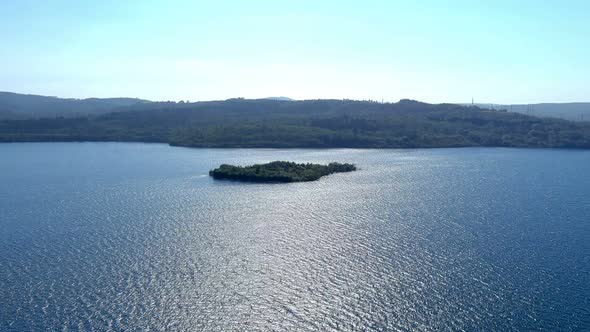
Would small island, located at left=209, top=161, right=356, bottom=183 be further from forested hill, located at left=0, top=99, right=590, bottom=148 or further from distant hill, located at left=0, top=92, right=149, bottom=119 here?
distant hill, located at left=0, top=92, right=149, bottom=119

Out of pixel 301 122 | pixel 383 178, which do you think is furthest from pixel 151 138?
pixel 383 178

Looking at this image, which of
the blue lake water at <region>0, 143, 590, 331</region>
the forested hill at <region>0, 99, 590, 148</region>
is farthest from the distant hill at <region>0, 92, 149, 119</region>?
the blue lake water at <region>0, 143, 590, 331</region>

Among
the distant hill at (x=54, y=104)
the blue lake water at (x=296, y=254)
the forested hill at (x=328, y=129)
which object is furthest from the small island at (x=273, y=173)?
the distant hill at (x=54, y=104)

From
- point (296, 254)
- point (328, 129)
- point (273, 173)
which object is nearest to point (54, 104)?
point (328, 129)

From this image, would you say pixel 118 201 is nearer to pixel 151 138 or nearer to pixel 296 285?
pixel 296 285

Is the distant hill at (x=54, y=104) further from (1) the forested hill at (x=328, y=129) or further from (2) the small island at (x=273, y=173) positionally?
(2) the small island at (x=273, y=173)

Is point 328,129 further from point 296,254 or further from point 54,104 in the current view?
point 54,104
